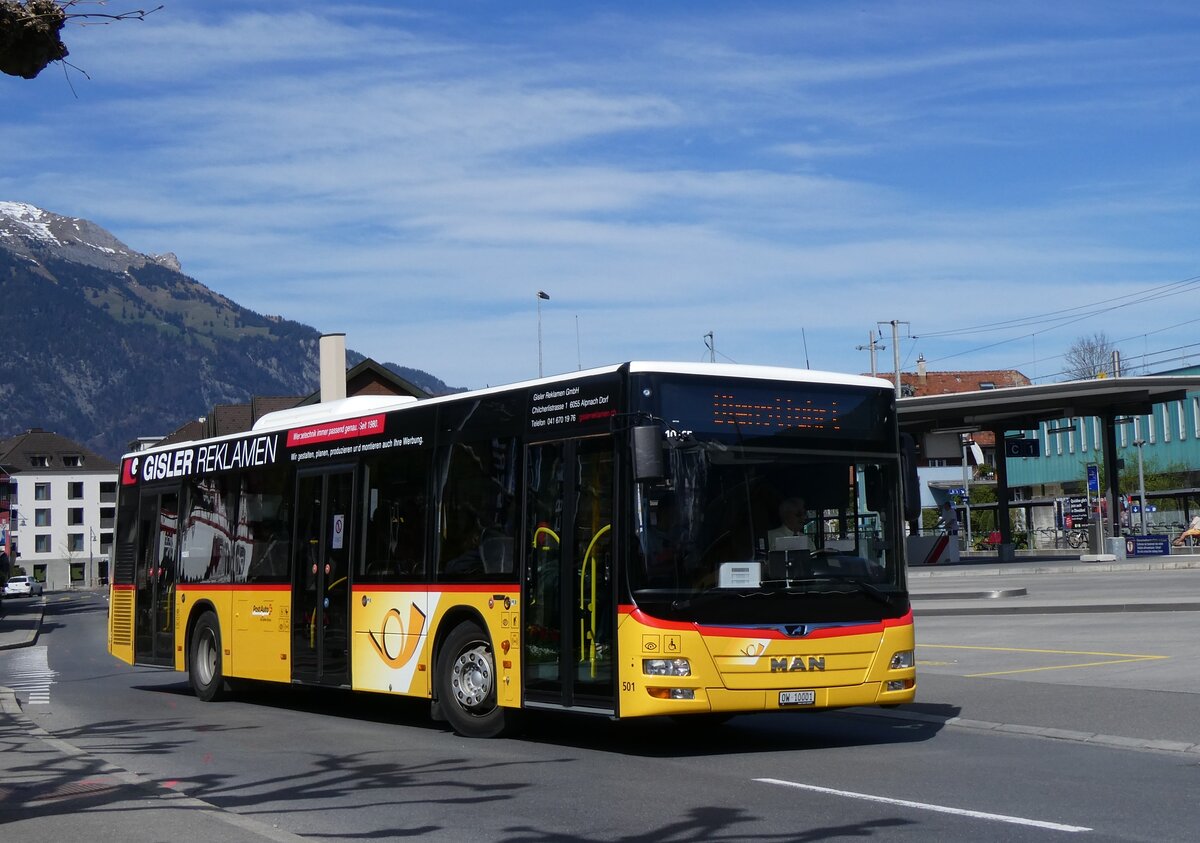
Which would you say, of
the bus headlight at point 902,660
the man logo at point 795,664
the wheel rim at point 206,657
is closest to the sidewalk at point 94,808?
the man logo at point 795,664

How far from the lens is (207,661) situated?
59.1ft

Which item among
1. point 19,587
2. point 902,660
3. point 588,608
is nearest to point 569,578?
point 588,608

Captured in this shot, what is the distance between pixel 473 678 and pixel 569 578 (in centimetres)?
177

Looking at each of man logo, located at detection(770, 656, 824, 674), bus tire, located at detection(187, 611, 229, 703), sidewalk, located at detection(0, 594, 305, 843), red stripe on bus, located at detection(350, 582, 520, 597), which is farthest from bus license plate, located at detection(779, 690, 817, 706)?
bus tire, located at detection(187, 611, 229, 703)

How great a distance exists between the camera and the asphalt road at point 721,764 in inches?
335

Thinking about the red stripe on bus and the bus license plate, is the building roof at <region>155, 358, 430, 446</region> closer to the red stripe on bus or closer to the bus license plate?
the red stripe on bus

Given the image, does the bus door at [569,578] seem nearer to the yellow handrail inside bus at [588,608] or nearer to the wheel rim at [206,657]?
the yellow handrail inside bus at [588,608]

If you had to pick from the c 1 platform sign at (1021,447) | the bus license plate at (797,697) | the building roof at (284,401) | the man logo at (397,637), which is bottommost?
the bus license plate at (797,697)

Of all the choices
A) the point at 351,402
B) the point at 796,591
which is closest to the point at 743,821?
the point at 796,591

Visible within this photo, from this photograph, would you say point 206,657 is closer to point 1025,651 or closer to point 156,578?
point 156,578

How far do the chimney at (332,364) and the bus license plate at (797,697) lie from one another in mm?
38248

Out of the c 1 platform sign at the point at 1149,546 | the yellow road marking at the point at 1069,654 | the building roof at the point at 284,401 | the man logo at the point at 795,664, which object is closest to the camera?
the man logo at the point at 795,664

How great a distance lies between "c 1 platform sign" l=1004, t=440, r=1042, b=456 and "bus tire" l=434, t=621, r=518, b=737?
4104cm

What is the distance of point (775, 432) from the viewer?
11766 mm
